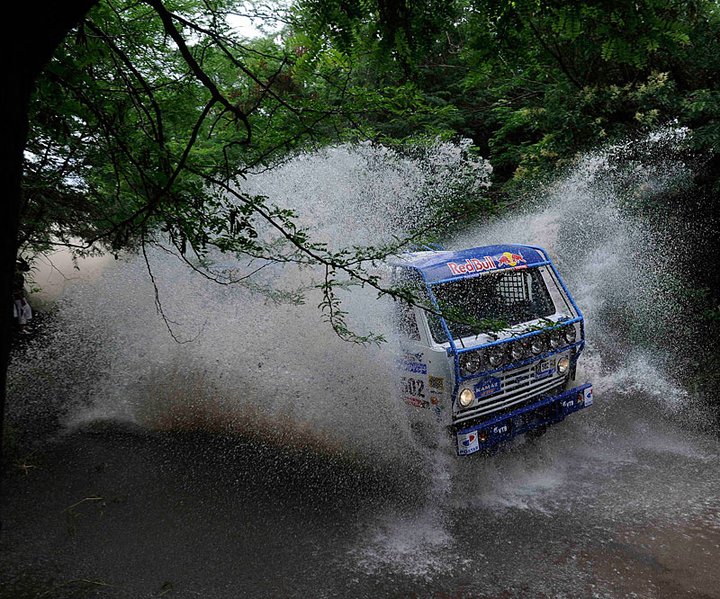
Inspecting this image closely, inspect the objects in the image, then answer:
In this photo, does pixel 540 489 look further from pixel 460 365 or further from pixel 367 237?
pixel 367 237

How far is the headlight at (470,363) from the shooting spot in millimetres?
5871

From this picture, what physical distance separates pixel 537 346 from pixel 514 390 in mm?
568

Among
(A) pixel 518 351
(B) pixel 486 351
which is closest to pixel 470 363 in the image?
(B) pixel 486 351

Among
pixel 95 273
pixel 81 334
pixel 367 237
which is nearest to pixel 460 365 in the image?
pixel 367 237

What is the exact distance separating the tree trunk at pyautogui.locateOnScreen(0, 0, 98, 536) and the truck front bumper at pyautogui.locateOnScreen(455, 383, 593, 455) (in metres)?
4.78

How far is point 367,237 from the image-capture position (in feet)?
27.6

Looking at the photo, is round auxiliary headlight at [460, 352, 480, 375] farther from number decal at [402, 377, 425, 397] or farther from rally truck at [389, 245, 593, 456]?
number decal at [402, 377, 425, 397]

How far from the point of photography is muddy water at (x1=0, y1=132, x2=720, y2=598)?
15.9ft

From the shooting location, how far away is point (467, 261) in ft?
21.3

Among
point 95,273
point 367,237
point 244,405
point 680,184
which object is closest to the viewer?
point 244,405

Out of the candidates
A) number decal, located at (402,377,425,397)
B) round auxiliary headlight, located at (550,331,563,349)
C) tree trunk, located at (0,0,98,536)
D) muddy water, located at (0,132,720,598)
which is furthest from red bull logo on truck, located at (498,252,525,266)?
tree trunk, located at (0,0,98,536)

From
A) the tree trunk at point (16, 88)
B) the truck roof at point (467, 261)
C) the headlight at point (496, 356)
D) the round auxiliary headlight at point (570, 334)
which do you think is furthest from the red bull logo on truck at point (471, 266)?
the tree trunk at point (16, 88)

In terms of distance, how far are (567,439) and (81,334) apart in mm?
7784

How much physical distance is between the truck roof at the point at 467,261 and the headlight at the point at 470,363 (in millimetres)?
853
